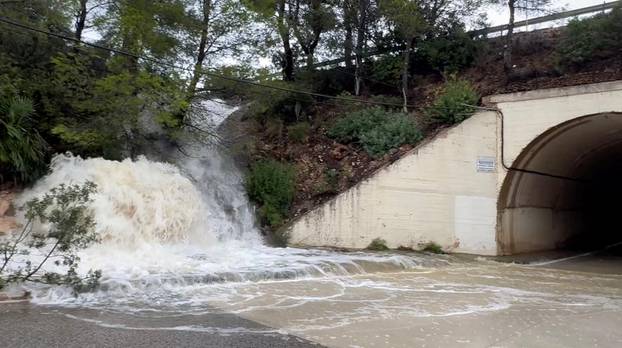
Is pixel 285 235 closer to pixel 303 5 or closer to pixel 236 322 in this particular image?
pixel 236 322

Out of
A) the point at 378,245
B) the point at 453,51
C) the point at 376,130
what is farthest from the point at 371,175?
the point at 453,51

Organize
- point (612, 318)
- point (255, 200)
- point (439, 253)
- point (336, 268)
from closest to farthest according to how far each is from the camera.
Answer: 1. point (612, 318)
2. point (336, 268)
3. point (439, 253)
4. point (255, 200)

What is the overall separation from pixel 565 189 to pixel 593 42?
214 inches

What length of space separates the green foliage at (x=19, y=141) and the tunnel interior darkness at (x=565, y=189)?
41.3 ft

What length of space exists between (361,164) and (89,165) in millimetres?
8077

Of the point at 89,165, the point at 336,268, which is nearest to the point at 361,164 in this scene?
the point at 336,268

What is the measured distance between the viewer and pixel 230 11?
17516mm

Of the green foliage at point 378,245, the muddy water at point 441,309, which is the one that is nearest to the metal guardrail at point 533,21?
the green foliage at point 378,245

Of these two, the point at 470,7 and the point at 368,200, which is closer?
the point at 368,200

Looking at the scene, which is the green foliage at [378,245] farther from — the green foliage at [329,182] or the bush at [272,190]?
the bush at [272,190]

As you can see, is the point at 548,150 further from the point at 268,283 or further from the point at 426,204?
the point at 268,283

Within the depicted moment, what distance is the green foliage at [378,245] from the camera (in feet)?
51.6

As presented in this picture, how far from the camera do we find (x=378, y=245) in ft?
51.8

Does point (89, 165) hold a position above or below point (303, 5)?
below
